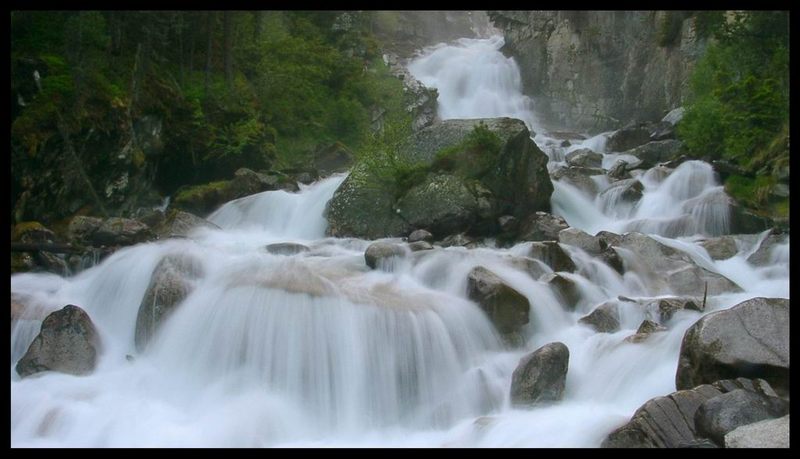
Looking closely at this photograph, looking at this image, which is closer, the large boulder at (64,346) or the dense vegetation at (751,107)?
the large boulder at (64,346)

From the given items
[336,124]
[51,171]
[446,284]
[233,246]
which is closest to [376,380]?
[446,284]

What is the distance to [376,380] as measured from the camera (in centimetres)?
867

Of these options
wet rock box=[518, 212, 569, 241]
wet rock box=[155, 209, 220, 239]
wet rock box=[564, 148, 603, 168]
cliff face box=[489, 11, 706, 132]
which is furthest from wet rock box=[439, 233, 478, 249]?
cliff face box=[489, 11, 706, 132]

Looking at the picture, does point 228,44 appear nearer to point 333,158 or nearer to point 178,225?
point 333,158

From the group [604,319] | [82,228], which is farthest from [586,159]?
[82,228]

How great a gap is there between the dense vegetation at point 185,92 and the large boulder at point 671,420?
10.6 metres

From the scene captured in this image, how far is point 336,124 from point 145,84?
320 inches

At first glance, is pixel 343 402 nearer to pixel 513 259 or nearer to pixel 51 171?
pixel 513 259

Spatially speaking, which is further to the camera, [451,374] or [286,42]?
[286,42]

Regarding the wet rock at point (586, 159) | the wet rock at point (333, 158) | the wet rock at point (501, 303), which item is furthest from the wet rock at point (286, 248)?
the wet rock at point (586, 159)

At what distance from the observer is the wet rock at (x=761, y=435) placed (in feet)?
20.0

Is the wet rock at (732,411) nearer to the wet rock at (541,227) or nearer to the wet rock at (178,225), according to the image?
the wet rock at (541,227)

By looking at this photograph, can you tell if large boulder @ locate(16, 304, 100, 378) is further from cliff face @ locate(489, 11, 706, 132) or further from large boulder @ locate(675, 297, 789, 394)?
cliff face @ locate(489, 11, 706, 132)

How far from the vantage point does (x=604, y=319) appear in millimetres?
10109
